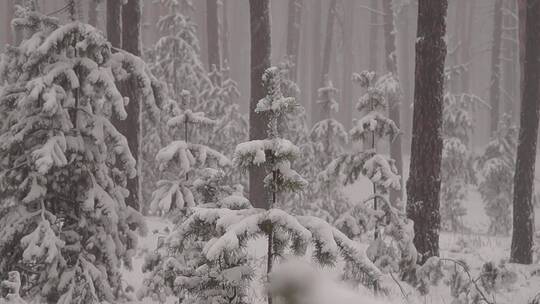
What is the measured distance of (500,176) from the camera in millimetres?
21531

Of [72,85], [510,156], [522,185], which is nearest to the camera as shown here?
[72,85]

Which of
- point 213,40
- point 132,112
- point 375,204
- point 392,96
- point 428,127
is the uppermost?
point 213,40

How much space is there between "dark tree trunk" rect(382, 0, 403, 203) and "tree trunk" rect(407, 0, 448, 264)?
12.2m

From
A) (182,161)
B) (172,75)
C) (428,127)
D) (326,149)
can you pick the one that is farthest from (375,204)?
(172,75)

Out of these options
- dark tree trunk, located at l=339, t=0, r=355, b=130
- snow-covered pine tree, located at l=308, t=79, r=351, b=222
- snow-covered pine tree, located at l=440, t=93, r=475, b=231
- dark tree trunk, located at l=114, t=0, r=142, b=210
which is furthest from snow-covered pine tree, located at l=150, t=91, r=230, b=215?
dark tree trunk, located at l=339, t=0, r=355, b=130

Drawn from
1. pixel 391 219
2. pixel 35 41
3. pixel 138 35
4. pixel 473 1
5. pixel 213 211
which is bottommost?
pixel 391 219

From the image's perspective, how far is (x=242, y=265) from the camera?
170 inches

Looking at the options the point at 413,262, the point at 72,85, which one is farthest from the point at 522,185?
the point at 72,85

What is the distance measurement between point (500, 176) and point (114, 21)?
16.7m

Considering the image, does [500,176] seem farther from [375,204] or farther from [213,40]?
[375,204]

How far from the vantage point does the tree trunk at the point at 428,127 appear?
341 inches

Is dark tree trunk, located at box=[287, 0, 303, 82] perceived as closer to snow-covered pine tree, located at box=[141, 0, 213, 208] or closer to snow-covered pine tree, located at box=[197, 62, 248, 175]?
snow-covered pine tree, located at box=[197, 62, 248, 175]

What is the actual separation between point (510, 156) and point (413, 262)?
16.3m

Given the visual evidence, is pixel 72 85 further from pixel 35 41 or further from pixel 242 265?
pixel 242 265
